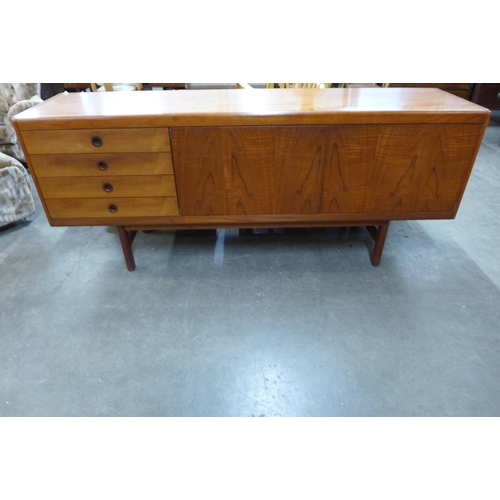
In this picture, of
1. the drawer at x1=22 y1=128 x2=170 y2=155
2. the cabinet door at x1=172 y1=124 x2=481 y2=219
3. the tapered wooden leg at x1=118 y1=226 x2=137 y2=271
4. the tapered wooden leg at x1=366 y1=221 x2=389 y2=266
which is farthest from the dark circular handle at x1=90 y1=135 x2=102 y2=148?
the tapered wooden leg at x1=366 y1=221 x2=389 y2=266

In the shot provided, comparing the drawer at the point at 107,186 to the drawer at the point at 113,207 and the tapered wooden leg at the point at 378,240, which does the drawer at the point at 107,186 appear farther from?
the tapered wooden leg at the point at 378,240

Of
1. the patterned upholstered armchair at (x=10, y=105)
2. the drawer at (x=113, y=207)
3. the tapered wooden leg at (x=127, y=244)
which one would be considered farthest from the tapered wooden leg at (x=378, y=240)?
the patterned upholstered armchair at (x=10, y=105)

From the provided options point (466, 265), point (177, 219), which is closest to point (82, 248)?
point (177, 219)

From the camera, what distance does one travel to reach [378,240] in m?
1.56

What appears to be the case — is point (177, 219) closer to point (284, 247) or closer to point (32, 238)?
point (284, 247)

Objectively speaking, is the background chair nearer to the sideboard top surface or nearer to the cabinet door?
the sideboard top surface

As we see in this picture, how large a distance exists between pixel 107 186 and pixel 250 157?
21.8 inches

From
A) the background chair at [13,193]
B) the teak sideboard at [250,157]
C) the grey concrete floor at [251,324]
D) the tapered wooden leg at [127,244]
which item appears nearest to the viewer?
the grey concrete floor at [251,324]

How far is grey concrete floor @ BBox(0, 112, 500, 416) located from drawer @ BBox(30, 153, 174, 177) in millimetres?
502

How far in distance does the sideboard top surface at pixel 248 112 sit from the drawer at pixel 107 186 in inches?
7.6

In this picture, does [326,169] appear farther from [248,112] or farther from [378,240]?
[378,240]

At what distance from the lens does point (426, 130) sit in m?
1.22

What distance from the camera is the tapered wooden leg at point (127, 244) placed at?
150 cm

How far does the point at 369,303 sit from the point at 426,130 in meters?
0.68
